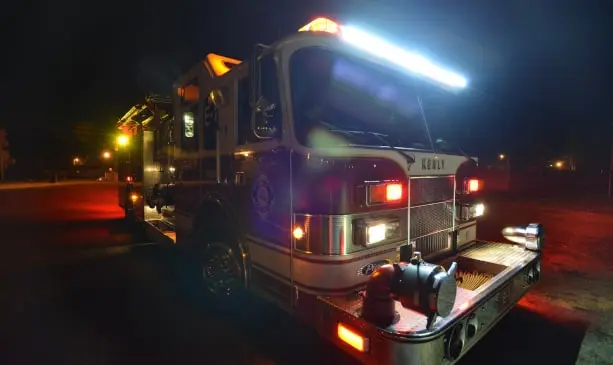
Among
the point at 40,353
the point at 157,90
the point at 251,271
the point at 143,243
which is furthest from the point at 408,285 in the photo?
the point at 143,243

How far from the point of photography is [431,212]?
3.54 metres

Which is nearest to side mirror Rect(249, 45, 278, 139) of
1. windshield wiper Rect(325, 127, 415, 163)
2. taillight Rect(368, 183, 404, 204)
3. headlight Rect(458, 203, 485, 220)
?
windshield wiper Rect(325, 127, 415, 163)

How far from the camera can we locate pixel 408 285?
7.52 ft

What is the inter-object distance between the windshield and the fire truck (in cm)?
1

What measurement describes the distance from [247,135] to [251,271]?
1236 mm

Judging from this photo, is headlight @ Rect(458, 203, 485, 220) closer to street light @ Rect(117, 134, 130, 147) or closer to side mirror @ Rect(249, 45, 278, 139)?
side mirror @ Rect(249, 45, 278, 139)

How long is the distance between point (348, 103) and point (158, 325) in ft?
9.78

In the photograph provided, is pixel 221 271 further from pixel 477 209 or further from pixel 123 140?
pixel 123 140

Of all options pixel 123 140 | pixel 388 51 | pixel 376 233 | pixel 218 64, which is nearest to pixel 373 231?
pixel 376 233

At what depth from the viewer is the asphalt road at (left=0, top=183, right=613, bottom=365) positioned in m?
3.48

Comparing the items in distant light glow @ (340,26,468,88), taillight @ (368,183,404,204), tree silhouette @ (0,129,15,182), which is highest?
tree silhouette @ (0,129,15,182)

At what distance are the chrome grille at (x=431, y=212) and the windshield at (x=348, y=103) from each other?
0.37 m

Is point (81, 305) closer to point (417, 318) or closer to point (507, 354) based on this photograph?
point (417, 318)

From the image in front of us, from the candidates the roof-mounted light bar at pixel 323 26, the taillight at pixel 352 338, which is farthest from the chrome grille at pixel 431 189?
the roof-mounted light bar at pixel 323 26
